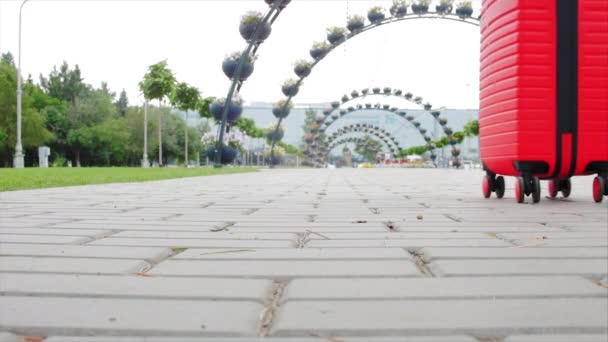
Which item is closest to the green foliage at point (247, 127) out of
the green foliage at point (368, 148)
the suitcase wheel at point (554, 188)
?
the green foliage at point (368, 148)

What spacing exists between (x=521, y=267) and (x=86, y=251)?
202cm

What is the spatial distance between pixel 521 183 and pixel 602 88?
1.26m

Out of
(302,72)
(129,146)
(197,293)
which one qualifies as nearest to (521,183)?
(197,293)

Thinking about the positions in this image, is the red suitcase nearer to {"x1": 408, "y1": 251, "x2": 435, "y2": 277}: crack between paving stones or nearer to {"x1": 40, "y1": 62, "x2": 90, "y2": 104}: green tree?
{"x1": 408, "y1": 251, "x2": 435, "y2": 277}: crack between paving stones

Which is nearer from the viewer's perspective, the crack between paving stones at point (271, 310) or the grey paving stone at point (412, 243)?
the crack between paving stones at point (271, 310)

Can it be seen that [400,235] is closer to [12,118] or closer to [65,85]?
[12,118]

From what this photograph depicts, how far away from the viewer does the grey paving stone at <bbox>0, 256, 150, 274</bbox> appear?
97.2 inches

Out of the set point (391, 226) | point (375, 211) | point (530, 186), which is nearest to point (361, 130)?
point (530, 186)

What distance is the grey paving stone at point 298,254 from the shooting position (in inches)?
111

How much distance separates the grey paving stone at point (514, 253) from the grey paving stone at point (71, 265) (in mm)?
1332

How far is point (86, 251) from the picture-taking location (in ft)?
9.80

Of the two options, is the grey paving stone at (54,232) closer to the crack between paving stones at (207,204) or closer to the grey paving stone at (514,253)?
the grey paving stone at (514,253)

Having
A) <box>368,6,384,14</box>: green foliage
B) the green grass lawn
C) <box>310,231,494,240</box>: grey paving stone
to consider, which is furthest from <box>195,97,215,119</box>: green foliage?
<box>310,231,494,240</box>: grey paving stone

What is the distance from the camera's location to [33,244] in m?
3.23
